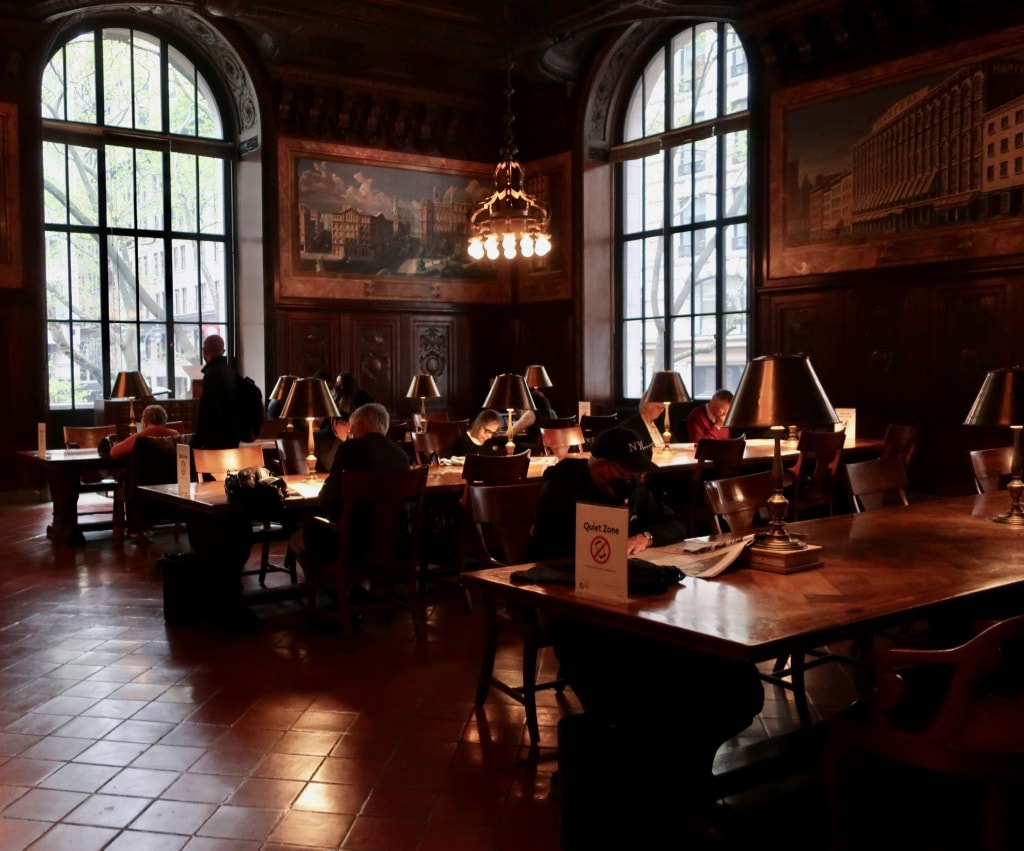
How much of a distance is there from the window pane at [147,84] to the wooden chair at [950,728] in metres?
11.4

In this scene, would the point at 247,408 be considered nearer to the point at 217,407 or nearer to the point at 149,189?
the point at 217,407

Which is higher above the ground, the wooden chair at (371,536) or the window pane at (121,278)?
the window pane at (121,278)

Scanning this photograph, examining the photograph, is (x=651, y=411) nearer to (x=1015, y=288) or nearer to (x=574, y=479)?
(x=1015, y=288)

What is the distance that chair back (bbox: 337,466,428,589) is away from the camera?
5203mm

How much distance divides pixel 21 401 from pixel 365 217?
179 inches

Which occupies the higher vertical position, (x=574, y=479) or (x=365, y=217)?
(x=365, y=217)

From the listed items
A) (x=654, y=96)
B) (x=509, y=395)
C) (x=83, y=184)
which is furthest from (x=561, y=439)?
(x=83, y=184)

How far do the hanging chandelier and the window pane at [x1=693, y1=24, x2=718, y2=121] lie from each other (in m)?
3.40

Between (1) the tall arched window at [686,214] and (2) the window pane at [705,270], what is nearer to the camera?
(1) the tall arched window at [686,214]

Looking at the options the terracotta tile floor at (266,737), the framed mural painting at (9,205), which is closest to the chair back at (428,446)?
the terracotta tile floor at (266,737)

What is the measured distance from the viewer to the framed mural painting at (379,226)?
12445mm

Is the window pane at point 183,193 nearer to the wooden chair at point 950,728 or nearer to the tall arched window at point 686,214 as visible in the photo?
the tall arched window at point 686,214

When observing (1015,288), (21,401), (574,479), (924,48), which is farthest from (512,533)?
(21,401)

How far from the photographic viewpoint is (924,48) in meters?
9.30
